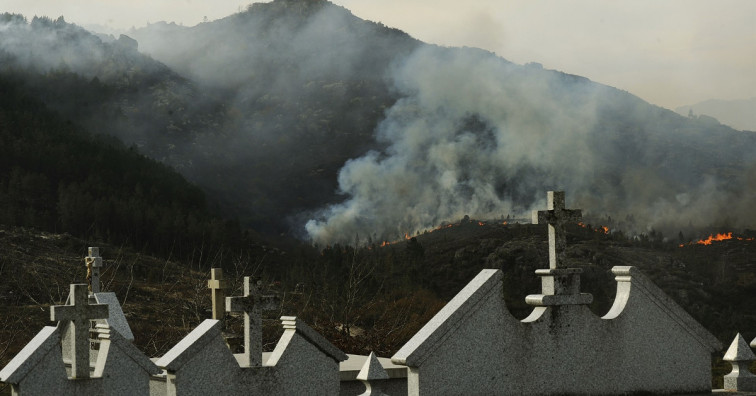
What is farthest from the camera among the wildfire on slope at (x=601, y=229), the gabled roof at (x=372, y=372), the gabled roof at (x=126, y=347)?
the wildfire on slope at (x=601, y=229)

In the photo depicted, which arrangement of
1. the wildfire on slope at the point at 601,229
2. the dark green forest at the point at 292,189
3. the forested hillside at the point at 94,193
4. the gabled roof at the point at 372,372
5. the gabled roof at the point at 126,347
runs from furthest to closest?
the wildfire on slope at the point at 601,229 → the forested hillside at the point at 94,193 → the dark green forest at the point at 292,189 → the gabled roof at the point at 126,347 → the gabled roof at the point at 372,372

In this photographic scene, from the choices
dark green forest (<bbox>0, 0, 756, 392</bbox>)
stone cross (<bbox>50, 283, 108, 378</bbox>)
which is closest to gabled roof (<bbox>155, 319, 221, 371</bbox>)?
stone cross (<bbox>50, 283, 108, 378</bbox>)

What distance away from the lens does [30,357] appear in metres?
13.0

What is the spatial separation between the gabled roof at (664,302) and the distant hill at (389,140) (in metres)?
109

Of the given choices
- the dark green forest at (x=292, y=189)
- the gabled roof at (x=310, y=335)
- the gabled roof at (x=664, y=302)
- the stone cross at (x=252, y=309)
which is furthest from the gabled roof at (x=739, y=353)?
the dark green forest at (x=292, y=189)

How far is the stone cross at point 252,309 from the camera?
13.9 metres

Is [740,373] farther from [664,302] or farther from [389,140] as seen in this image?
[389,140]

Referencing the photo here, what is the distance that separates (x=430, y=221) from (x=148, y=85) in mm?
65572

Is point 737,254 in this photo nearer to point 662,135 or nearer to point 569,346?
point 662,135

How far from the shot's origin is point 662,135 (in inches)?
5950

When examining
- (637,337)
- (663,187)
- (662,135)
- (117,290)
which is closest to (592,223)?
(663,187)

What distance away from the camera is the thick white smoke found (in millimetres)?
136375

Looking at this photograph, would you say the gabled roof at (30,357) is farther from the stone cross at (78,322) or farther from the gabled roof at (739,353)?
the gabled roof at (739,353)

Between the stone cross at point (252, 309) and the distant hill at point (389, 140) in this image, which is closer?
the stone cross at point (252, 309)
